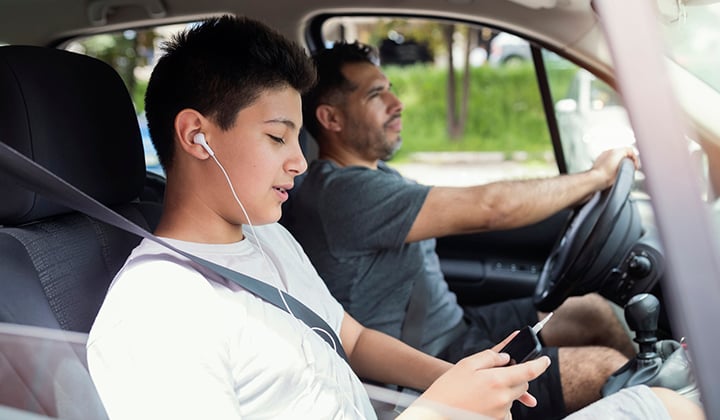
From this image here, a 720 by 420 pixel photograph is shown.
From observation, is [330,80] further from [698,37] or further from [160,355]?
[160,355]

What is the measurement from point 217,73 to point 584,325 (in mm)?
1345

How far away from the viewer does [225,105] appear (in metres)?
1.33

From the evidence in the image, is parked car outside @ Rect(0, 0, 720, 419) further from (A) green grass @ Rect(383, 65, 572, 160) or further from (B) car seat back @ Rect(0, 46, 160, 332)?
(A) green grass @ Rect(383, 65, 572, 160)

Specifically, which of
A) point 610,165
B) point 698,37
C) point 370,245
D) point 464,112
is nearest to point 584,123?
point 610,165

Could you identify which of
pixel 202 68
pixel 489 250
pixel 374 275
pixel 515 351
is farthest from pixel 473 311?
pixel 202 68

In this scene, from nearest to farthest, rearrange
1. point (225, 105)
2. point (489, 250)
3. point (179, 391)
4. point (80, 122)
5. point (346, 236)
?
1. point (179, 391)
2. point (225, 105)
3. point (80, 122)
4. point (346, 236)
5. point (489, 250)

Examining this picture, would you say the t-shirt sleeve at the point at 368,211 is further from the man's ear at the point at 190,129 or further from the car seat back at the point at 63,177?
the man's ear at the point at 190,129

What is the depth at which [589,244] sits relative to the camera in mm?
1973

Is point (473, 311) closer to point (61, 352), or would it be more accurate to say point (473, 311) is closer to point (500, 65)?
point (61, 352)

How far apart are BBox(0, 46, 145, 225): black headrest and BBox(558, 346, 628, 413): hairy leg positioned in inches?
40.7

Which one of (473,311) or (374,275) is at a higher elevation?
(374,275)

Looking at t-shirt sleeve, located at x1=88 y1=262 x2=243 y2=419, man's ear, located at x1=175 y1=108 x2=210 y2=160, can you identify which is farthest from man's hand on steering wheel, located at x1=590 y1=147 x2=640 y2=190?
t-shirt sleeve, located at x1=88 y1=262 x2=243 y2=419

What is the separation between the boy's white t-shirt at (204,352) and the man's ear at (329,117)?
904 millimetres

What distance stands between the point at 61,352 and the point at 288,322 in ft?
1.17
